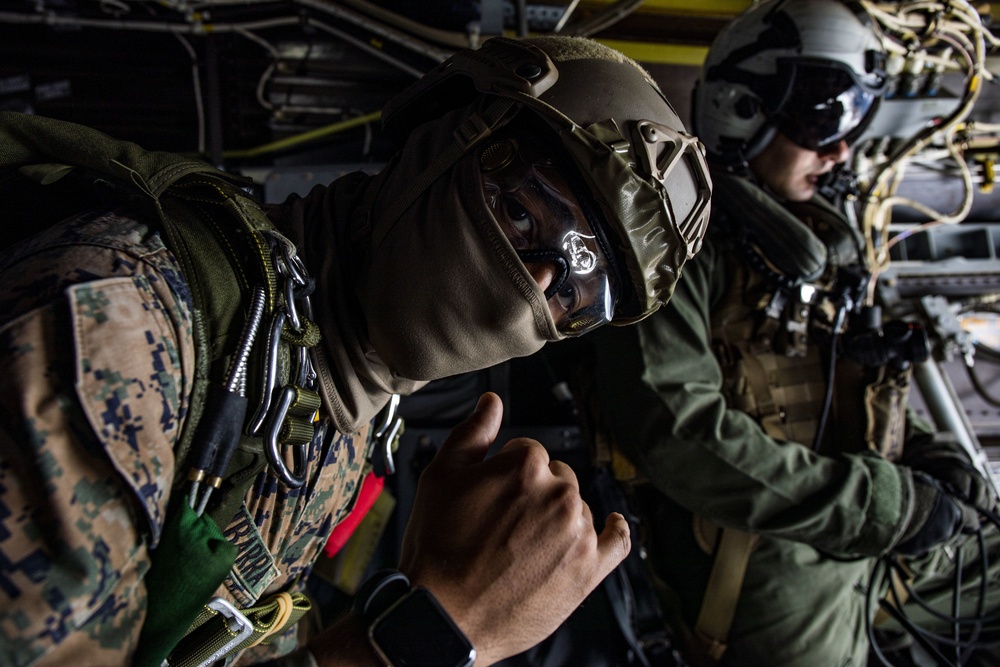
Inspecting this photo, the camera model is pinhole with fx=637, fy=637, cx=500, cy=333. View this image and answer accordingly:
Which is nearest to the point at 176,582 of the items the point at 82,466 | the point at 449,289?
the point at 82,466

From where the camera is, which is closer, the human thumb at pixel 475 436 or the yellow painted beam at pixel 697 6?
the human thumb at pixel 475 436

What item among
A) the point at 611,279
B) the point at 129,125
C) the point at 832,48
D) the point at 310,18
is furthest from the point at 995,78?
the point at 129,125

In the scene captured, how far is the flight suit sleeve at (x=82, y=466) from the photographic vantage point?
0.63 m

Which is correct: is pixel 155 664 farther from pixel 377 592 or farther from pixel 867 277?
pixel 867 277

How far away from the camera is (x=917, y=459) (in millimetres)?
2258

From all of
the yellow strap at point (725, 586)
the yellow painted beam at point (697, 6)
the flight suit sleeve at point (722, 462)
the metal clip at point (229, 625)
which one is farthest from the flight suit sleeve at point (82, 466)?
the yellow painted beam at point (697, 6)

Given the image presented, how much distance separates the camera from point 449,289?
1.04 metres

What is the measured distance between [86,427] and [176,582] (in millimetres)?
242

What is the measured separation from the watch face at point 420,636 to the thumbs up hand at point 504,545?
2 centimetres

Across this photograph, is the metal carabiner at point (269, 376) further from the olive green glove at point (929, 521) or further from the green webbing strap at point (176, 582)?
the olive green glove at point (929, 521)

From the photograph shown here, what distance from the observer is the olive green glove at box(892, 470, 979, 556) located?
197 cm

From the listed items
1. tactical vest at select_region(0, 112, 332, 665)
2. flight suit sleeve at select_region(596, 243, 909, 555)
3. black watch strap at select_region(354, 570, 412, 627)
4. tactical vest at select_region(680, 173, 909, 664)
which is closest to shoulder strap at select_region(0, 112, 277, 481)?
tactical vest at select_region(0, 112, 332, 665)

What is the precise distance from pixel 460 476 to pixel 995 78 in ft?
10.1

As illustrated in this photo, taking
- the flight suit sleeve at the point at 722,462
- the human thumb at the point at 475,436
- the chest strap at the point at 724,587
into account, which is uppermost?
the human thumb at the point at 475,436
